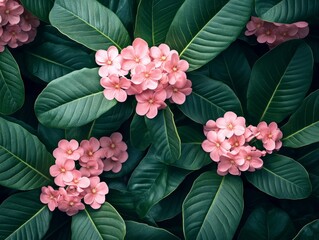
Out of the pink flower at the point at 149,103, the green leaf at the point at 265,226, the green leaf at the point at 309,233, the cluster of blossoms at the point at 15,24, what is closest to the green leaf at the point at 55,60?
the cluster of blossoms at the point at 15,24

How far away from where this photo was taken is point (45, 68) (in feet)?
5.38

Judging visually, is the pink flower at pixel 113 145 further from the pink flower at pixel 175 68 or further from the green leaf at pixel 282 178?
the green leaf at pixel 282 178

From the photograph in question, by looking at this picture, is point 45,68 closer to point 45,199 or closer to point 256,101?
point 45,199

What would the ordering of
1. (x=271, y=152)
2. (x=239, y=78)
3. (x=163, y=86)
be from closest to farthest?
(x=163, y=86) < (x=271, y=152) < (x=239, y=78)

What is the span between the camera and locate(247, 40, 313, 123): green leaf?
152 cm

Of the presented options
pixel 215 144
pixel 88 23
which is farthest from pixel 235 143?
pixel 88 23

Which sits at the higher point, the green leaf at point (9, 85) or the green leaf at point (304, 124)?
the green leaf at point (9, 85)

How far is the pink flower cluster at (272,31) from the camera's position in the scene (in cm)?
158

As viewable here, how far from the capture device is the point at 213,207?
1.47 meters

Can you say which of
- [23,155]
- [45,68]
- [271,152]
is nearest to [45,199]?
[23,155]

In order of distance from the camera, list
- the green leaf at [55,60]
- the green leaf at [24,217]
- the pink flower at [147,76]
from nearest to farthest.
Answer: the pink flower at [147,76] → the green leaf at [24,217] → the green leaf at [55,60]

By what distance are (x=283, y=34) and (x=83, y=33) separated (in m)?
0.57

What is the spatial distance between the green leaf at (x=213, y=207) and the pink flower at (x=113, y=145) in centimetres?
24

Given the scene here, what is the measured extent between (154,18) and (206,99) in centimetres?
27
